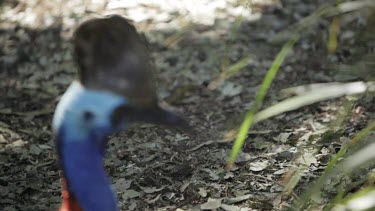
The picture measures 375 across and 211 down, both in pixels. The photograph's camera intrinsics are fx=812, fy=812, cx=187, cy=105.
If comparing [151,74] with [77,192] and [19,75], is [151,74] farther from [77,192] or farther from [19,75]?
[19,75]

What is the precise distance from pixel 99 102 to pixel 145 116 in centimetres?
10

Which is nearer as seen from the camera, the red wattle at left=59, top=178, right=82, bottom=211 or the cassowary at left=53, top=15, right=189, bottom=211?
the cassowary at left=53, top=15, right=189, bottom=211

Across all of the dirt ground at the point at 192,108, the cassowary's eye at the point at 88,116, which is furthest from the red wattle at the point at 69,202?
the dirt ground at the point at 192,108

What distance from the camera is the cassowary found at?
A: 58.2 inches

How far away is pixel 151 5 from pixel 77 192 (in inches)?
109

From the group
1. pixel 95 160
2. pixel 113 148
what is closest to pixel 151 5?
pixel 113 148

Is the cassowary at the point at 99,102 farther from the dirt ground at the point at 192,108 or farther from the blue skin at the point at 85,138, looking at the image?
the dirt ground at the point at 192,108

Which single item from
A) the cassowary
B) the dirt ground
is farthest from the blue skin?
the dirt ground

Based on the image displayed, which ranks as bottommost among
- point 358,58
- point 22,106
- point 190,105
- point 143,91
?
point 22,106

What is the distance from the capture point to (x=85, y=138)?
1543 millimetres

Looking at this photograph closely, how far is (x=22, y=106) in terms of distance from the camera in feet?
11.9

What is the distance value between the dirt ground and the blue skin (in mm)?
588

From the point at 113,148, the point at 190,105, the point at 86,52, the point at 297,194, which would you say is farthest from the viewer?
the point at 190,105

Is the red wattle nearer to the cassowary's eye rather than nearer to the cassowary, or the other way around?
the cassowary
